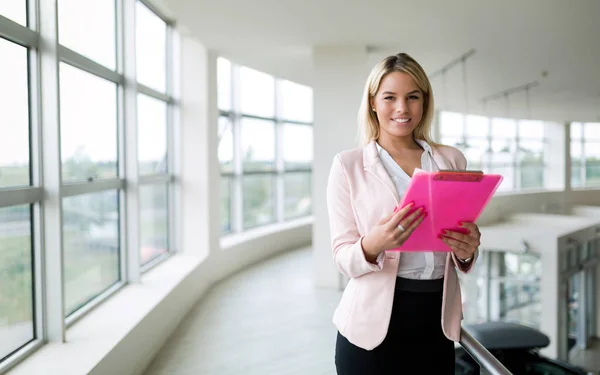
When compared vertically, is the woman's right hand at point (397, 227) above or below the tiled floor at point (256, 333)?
above

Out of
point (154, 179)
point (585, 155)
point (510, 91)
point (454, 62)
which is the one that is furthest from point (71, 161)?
point (585, 155)

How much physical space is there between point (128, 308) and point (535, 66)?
6456 mm

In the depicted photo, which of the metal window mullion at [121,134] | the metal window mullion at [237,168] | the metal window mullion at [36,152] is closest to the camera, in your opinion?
the metal window mullion at [36,152]

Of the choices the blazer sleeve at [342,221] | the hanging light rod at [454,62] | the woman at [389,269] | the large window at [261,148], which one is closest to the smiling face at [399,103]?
the woman at [389,269]

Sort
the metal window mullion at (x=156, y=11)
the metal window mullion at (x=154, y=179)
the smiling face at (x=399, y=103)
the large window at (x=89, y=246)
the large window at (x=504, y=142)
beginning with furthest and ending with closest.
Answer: the large window at (x=504, y=142)
the metal window mullion at (x=156, y=11)
the metal window mullion at (x=154, y=179)
the large window at (x=89, y=246)
the smiling face at (x=399, y=103)

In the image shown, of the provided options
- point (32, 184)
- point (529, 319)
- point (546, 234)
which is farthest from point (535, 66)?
point (32, 184)

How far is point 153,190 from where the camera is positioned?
17.6ft

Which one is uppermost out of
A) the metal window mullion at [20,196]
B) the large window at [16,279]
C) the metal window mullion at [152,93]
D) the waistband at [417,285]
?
the metal window mullion at [152,93]

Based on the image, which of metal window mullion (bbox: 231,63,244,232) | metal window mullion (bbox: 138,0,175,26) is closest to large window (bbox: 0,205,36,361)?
metal window mullion (bbox: 138,0,175,26)

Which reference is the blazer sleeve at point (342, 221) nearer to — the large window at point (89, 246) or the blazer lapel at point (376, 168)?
the blazer lapel at point (376, 168)

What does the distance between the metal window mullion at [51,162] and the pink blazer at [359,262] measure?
2.11 m

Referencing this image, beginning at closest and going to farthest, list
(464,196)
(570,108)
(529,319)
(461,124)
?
(464,196)
(529,319)
(570,108)
(461,124)

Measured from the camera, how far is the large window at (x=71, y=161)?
8.34 ft

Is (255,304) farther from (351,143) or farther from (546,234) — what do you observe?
(546,234)
